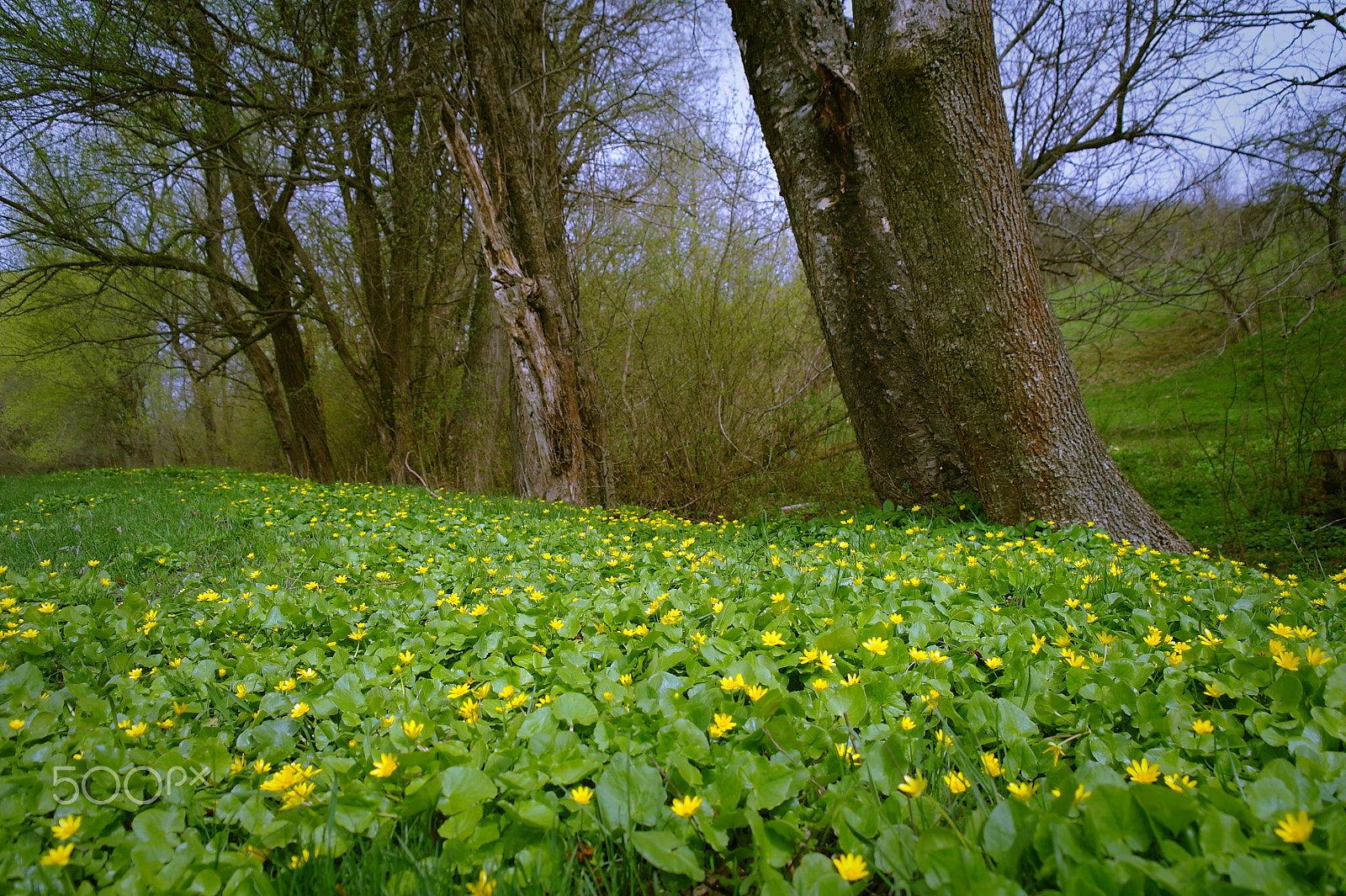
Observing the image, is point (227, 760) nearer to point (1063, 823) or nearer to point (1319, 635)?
point (1063, 823)

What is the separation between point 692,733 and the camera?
1.37 meters

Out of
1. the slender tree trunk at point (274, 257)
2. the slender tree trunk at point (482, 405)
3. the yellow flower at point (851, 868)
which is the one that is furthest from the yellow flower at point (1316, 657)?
the slender tree trunk at point (482, 405)

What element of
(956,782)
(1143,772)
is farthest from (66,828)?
(1143,772)

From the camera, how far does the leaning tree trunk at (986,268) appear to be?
348 centimetres

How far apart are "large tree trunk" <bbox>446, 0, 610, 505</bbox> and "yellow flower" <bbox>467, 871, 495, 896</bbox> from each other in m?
5.67

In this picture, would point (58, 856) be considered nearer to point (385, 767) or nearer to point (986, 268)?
point (385, 767)

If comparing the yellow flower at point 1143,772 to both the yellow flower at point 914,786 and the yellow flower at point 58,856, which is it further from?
the yellow flower at point 58,856

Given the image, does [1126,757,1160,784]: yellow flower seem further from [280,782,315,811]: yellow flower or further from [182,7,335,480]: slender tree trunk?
[182,7,335,480]: slender tree trunk

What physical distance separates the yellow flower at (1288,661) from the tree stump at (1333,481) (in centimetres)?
480

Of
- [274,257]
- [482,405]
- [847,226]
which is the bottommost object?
[482,405]

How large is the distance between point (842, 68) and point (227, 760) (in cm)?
492

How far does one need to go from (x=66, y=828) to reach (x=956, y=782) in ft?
5.50

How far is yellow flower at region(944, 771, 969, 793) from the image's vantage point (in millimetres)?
1191

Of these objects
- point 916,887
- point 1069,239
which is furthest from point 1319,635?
point 1069,239
